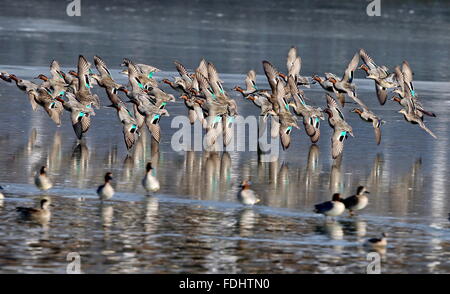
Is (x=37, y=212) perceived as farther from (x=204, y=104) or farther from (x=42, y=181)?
(x=204, y=104)

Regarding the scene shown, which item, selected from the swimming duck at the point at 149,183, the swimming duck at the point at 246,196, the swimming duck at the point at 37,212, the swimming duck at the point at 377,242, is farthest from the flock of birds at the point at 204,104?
the swimming duck at the point at 377,242

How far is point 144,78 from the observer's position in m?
29.4

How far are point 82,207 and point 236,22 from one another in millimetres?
47113

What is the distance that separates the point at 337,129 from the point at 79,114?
5.58 metres

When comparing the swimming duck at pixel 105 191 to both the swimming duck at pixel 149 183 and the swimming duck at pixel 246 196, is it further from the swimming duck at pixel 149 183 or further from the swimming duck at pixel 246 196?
the swimming duck at pixel 246 196

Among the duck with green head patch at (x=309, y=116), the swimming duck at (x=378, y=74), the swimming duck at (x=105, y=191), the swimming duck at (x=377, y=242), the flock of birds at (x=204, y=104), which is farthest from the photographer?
the swimming duck at (x=378, y=74)

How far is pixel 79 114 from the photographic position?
2638 centimetres

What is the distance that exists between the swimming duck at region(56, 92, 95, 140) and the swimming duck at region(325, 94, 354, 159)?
17.1 feet

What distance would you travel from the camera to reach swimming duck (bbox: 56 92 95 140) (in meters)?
26.2

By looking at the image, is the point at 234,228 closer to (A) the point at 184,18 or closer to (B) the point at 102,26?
(B) the point at 102,26

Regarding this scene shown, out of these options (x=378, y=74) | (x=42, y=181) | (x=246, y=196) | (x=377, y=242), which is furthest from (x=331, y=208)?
(x=378, y=74)

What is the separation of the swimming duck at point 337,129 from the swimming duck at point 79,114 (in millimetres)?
5224

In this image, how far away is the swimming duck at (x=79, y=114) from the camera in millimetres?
26202
